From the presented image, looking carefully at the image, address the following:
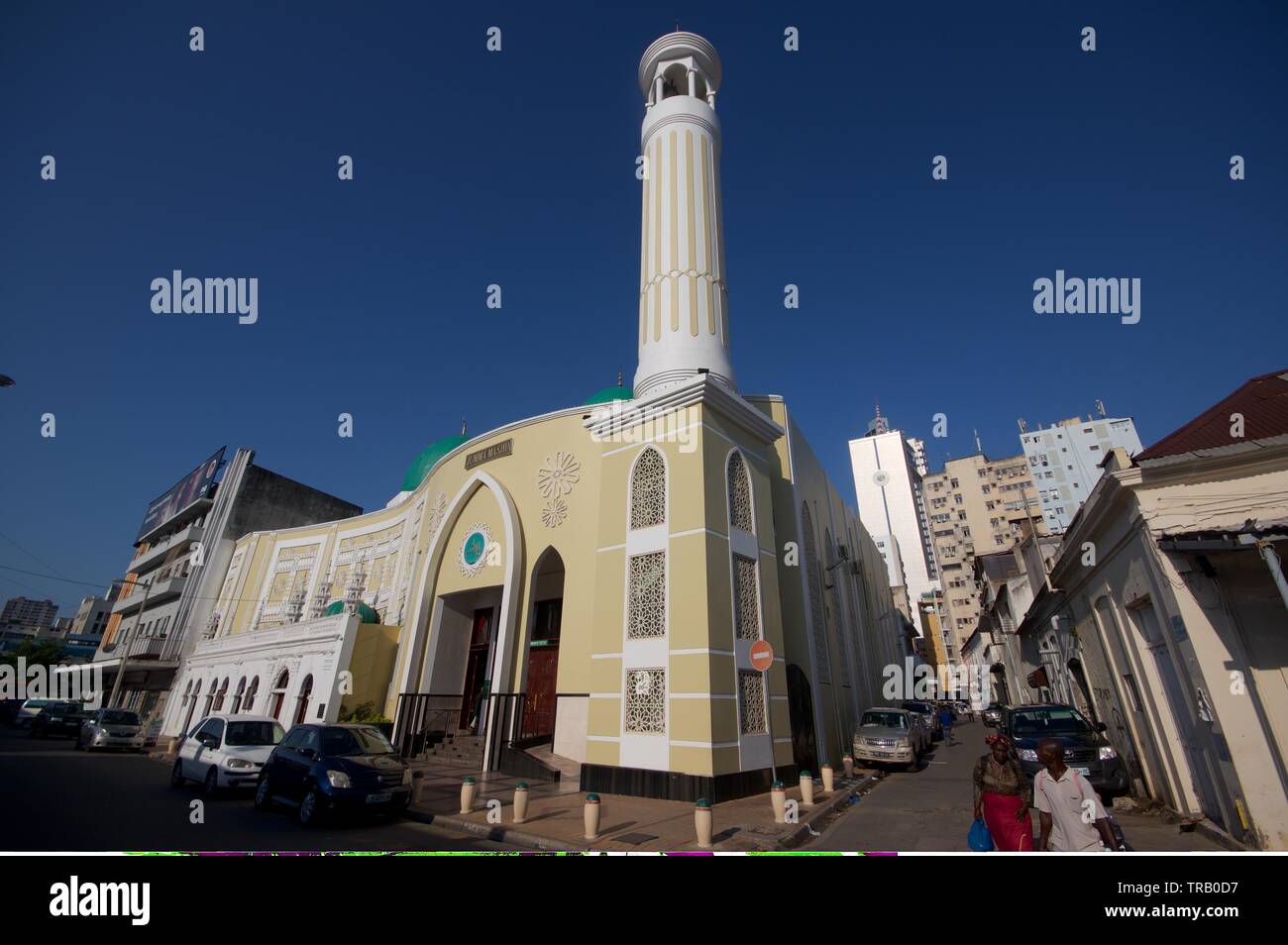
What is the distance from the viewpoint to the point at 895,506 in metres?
69.7

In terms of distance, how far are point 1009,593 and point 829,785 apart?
769 inches

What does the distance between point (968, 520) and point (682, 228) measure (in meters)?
52.2

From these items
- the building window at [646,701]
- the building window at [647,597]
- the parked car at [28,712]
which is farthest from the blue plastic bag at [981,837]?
the parked car at [28,712]

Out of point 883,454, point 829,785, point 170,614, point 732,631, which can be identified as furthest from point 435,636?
point 883,454

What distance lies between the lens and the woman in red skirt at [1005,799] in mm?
4379

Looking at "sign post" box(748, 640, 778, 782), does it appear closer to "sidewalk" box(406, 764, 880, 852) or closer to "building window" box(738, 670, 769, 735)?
"building window" box(738, 670, 769, 735)

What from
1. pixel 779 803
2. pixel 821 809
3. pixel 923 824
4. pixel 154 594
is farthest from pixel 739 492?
pixel 154 594

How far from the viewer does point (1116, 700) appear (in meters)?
10.8

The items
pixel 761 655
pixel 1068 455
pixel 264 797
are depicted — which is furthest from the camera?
pixel 1068 455

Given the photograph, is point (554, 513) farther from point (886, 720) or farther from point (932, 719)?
point (932, 719)

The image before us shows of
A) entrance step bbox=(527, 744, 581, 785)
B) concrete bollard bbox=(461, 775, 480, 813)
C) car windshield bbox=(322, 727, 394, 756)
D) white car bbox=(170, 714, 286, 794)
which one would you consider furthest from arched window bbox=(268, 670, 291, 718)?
concrete bollard bbox=(461, 775, 480, 813)

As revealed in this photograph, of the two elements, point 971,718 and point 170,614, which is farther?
point 971,718
